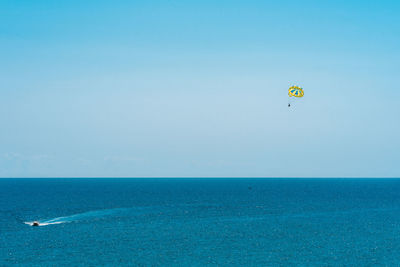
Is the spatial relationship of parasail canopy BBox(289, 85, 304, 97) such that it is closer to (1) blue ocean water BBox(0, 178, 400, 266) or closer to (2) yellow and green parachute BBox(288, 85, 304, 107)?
(2) yellow and green parachute BBox(288, 85, 304, 107)

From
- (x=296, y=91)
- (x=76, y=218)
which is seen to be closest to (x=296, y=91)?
(x=296, y=91)

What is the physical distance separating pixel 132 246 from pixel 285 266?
22.5 meters

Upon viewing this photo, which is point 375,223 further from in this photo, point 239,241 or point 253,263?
point 253,263

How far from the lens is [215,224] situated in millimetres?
83625

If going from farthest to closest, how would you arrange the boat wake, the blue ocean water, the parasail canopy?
1. the boat wake
2. the parasail canopy
3. the blue ocean water

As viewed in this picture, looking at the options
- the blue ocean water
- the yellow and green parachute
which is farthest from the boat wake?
the yellow and green parachute

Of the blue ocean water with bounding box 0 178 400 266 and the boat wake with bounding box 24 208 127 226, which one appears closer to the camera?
the blue ocean water with bounding box 0 178 400 266

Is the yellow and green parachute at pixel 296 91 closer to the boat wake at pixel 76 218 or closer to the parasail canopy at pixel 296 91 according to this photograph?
the parasail canopy at pixel 296 91

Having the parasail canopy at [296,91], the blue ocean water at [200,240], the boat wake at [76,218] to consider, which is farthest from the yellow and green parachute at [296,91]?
the boat wake at [76,218]

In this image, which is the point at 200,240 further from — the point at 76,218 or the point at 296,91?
the point at 76,218

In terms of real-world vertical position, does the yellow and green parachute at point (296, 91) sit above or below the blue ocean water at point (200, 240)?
above

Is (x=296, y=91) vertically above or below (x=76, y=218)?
above

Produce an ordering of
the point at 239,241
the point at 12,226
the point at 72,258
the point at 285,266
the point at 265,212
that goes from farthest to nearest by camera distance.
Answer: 1. the point at 265,212
2. the point at 12,226
3. the point at 239,241
4. the point at 72,258
5. the point at 285,266

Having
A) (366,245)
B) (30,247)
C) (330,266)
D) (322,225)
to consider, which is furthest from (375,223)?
(30,247)
